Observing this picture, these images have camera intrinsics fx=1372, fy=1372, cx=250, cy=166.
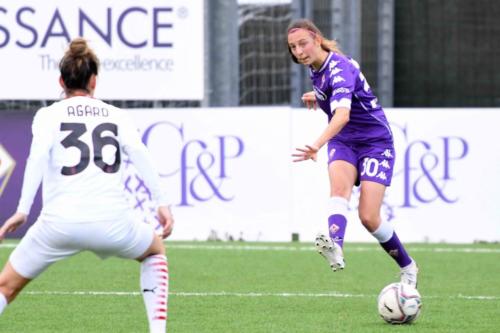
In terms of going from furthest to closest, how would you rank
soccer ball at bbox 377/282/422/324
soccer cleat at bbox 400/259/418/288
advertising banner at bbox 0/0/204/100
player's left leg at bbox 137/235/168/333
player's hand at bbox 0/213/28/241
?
advertising banner at bbox 0/0/204/100 < soccer cleat at bbox 400/259/418/288 < soccer ball at bbox 377/282/422/324 < player's left leg at bbox 137/235/168/333 < player's hand at bbox 0/213/28/241

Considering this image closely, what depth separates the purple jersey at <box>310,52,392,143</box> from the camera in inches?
334

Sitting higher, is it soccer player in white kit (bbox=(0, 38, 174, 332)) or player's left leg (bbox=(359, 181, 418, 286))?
soccer player in white kit (bbox=(0, 38, 174, 332))

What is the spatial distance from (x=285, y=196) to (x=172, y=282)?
12.8 ft

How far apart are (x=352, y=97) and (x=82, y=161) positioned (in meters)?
2.93

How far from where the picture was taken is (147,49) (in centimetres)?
1473

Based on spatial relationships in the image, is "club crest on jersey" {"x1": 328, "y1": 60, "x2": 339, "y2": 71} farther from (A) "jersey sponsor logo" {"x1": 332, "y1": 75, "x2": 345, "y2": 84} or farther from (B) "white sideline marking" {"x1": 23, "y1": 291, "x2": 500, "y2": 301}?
(B) "white sideline marking" {"x1": 23, "y1": 291, "x2": 500, "y2": 301}

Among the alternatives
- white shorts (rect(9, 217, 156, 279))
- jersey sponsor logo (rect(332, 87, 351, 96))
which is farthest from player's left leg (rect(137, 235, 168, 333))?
jersey sponsor logo (rect(332, 87, 351, 96))

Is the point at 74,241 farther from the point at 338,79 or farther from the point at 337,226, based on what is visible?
the point at 338,79

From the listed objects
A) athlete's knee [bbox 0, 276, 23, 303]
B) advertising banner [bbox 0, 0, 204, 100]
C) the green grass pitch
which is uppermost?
advertising banner [bbox 0, 0, 204, 100]

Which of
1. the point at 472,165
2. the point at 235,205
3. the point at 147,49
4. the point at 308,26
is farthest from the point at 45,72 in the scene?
the point at 308,26

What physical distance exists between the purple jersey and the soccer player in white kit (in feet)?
7.98

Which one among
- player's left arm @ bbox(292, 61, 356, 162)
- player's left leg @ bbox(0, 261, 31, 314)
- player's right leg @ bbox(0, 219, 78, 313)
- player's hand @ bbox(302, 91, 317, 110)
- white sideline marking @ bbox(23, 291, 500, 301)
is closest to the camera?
player's right leg @ bbox(0, 219, 78, 313)

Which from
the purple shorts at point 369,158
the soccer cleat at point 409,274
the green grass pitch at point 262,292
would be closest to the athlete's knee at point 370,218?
the purple shorts at point 369,158

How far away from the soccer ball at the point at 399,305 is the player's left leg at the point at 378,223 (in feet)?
1.96
